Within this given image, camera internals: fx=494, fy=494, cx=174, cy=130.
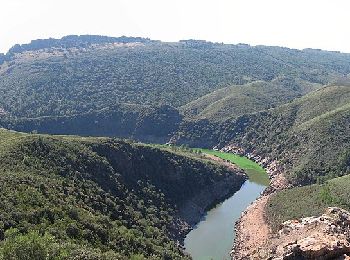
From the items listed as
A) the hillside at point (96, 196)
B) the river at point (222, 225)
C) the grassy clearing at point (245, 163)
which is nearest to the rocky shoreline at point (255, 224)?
A: the river at point (222, 225)

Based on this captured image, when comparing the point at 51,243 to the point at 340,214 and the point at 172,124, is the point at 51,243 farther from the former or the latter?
the point at 172,124

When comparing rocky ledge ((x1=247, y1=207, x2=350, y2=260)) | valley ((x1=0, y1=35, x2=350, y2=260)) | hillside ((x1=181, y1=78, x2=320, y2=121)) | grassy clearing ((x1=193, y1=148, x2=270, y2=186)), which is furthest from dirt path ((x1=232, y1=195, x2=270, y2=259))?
hillside ((x1=181, y1=78, x2=320, y2=121))

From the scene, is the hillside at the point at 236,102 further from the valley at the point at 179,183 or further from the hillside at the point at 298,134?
the hillside at the point at 298,134

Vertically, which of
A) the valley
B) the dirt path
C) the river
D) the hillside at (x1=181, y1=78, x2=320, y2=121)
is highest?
the hillside at (x1=181, y1=78, x2=320, y2=121)

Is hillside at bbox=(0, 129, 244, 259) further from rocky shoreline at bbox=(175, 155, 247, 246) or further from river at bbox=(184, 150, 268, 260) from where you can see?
river at bbox=(184, 150, 268, 260)

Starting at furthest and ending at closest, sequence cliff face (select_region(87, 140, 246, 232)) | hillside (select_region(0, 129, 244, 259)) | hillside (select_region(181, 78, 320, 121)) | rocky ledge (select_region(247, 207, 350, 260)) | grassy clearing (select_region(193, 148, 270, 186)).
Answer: hillside (select_region(181, 78, 320, 121)) → grassy clearing (select_region(193, 148, 270, 186)) → cliff face (select_region(87, 140, 246, 232)) → hillside (select_region(0, 129, 244, 259)) → rocky ledge (select_region(247, 207, 350, 260))

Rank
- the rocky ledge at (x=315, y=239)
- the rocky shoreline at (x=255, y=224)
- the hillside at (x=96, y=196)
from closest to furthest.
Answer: the rocky ledge at (x=315, y=239) → the hillside at (x=96, y=196) → the rocky shoreline at (x=255, y=224)

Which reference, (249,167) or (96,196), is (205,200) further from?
(96,196)
